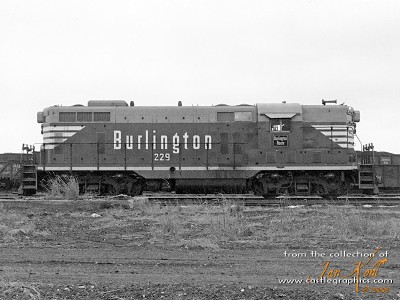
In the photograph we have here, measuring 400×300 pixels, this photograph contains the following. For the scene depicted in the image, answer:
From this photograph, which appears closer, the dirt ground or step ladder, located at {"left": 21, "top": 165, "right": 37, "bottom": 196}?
the dirt ground

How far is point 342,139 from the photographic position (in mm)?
20078

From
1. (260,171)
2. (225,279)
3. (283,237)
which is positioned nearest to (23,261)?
(225,279)

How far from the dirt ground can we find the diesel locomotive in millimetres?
6114

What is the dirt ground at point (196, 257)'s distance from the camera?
5359 mm

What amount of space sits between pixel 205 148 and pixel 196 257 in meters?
12.8

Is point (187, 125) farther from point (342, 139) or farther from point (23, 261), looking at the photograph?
point (23, 261)

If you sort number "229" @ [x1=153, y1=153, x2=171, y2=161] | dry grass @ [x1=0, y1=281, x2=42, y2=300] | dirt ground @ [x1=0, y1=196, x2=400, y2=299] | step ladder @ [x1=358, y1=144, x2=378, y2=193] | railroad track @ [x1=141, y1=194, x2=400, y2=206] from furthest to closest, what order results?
1. number "229" @ [x1=153, y1=153, x2=171, y2=161]
2. step ladder @ [x1=358, y1=144, x2=378, y2=193]
3. railroad track @ [x1=141, y1=194, x2=400, y2=206]
4. dirt ground @ [x1=0, y1=196, x2=400, y2=299]
5. dry grass @ [x1=0, y1=281, x2=42, y2=300]

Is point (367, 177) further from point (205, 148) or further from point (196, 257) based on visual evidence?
point (196, 257)

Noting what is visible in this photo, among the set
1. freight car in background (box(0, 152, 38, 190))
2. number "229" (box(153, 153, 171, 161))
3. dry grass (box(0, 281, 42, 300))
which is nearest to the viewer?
dry grass (box(0, 281, 42, 300))

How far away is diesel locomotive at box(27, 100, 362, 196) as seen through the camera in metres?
19.7

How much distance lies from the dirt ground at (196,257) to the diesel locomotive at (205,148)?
6114 millimetres

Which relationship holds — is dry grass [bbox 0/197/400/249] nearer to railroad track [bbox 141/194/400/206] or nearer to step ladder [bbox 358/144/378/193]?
railroad track [bbox 141/194/400/206]

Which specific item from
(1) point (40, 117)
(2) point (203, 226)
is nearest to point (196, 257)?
(2) point (203, 226)

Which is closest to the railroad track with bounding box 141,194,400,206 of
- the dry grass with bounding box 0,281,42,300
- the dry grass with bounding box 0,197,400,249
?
the dry grass with bounding box 0,197,400,249
